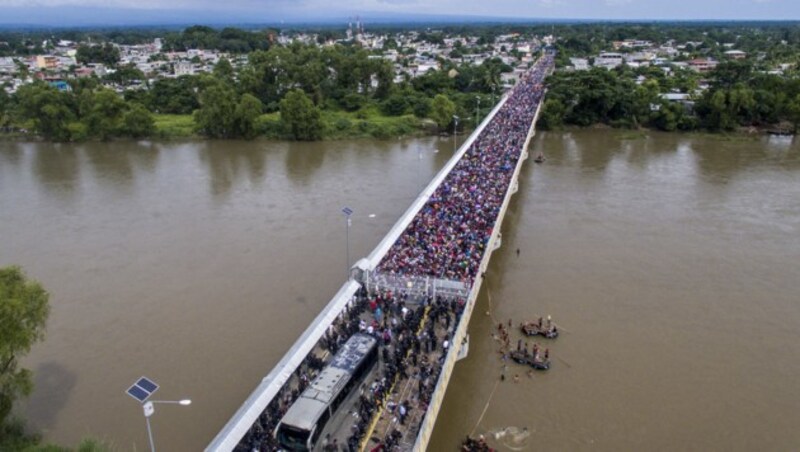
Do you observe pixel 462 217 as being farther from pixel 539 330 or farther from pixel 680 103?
pixel 680 103

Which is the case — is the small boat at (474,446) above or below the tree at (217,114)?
below

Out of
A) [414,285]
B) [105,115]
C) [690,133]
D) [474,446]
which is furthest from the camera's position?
[690,133]

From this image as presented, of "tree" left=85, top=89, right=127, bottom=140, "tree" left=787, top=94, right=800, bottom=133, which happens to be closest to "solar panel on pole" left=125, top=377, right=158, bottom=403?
"tree" left=85, top=89, right=127, bottom=140

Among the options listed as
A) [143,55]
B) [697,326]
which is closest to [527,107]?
[697,326]

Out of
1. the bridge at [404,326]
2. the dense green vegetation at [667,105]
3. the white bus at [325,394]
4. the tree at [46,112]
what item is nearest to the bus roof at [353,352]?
the white bus at [325,394]

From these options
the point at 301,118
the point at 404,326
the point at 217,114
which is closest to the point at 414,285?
the point at 404,326

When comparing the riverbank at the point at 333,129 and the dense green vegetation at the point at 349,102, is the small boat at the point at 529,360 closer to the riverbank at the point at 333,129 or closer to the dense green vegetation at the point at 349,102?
the dense green vegetation at the point at 349,102
